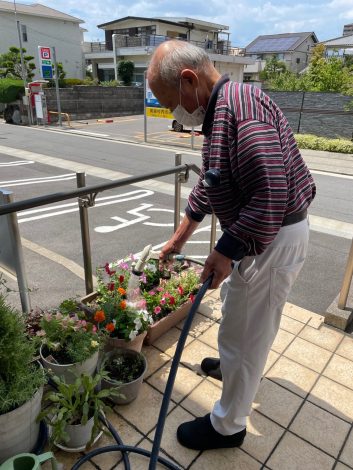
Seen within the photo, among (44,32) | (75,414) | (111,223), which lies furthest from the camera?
(44,32)

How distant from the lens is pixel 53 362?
1747 mm

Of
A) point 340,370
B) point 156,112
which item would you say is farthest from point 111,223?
point 156,112

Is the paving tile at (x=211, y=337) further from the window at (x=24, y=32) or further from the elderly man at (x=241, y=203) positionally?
the window at (x=24, y=32)

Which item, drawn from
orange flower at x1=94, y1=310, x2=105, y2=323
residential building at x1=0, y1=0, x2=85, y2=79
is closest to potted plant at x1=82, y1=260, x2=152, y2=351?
orange flower at x1=94, y1=310, x2=105, y2=323

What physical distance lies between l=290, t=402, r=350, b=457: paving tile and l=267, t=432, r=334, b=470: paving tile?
41 mm

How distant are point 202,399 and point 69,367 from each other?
0.76m

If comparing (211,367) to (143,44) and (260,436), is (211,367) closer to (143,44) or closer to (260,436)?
(260,436)

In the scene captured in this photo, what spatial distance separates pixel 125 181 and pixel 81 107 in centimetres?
2196

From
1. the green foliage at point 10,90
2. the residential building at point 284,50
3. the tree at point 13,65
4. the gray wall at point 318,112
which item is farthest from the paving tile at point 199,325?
the residential building at point 284,50

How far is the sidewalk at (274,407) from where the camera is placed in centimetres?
165

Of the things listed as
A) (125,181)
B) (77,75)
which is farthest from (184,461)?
(77,75)

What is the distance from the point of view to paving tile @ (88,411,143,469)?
1.60m

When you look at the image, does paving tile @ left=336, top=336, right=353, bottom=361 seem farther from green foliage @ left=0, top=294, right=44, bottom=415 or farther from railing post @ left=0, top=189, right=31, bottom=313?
railing post @ left=0, top=189, right=31, bottom=313

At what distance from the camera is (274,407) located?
1.93 meters
